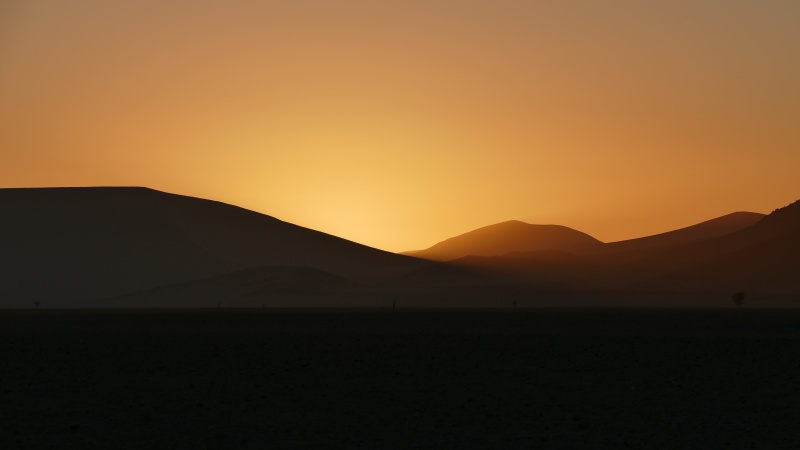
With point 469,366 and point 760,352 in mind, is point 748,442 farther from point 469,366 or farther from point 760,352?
point 760,352

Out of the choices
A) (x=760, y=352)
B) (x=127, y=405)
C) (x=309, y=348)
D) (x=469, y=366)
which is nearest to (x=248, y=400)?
(x=127, y=405)

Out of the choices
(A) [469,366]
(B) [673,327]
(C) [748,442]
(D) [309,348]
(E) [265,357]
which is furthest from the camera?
(B) [673,327]

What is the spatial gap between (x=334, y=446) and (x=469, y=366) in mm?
13165

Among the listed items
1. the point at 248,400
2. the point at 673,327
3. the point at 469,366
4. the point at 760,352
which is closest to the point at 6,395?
the point at 248,400

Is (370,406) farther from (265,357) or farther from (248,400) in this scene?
(265,357)

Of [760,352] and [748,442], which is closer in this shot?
[748,442]

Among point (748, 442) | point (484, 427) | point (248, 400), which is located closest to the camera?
point (748, 442)

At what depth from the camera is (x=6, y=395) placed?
26.5 m

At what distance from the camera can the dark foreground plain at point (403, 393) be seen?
68.8ft

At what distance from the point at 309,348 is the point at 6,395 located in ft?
47.8

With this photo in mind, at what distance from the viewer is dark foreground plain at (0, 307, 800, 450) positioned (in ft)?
68.8

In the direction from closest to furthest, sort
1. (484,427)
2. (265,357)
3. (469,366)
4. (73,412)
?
(484,427) < (73,412) < (469,366) < (265,357)

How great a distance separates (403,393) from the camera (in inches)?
1065

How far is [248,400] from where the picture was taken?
25.7 m
